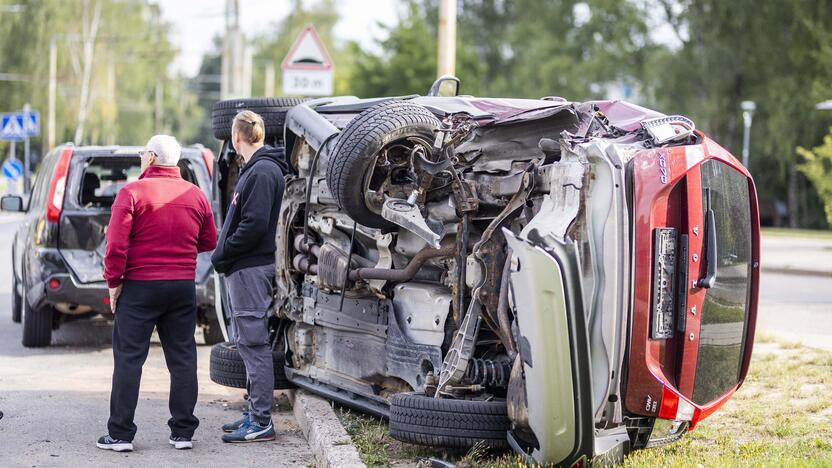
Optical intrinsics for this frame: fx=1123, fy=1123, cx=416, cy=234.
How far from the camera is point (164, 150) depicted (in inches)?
246

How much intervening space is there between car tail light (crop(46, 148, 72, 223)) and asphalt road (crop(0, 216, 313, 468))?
1.19 m

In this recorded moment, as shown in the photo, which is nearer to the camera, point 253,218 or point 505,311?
point 505,311

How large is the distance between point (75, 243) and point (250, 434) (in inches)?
156

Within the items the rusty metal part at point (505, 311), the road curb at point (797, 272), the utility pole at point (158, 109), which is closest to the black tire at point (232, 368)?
the rusty metal part at point (505, 311)

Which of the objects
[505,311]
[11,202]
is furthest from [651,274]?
[11,202]

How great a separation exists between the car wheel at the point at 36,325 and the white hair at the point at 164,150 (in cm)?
408

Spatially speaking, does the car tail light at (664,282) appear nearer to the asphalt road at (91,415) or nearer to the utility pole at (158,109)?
the asphalt road at (91,415)

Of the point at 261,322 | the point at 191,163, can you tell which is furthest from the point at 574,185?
the point at 191,163

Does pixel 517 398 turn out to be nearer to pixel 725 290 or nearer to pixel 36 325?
pixel 725 290

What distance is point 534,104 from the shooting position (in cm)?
660

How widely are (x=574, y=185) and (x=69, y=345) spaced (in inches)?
254

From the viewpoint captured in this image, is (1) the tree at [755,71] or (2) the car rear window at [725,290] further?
(1) the tree at [755,71]

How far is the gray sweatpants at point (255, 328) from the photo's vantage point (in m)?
6.42

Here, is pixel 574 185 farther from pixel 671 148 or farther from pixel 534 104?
pixel 534 104
